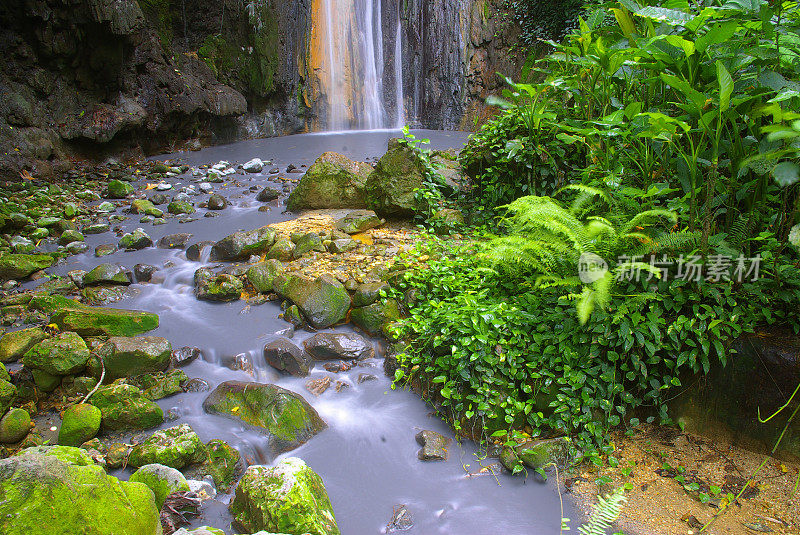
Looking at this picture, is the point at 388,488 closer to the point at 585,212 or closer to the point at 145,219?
the point at 585,212

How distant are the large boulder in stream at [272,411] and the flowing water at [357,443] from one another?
68mm

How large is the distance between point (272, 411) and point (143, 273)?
3.15m

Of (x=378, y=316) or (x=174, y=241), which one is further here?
(x=174, y=241)

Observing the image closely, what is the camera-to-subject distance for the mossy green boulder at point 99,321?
14.2ft

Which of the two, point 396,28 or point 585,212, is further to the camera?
point 396,28

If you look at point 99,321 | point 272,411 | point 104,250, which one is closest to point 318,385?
point 272,411

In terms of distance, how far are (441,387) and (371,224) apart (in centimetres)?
301

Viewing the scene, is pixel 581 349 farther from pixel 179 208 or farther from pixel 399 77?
pixel 399 77

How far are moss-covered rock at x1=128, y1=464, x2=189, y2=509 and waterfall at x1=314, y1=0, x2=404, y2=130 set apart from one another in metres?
14.7

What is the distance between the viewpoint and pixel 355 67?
16.2 metres

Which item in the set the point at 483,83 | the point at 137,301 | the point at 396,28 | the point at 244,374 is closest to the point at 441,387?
the point at 244,374

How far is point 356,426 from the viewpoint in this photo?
3.69m

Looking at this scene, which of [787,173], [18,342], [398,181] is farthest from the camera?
[398,181]

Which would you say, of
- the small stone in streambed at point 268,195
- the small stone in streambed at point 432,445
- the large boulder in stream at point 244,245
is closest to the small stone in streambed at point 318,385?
the small stone in streambed at point 432,445
